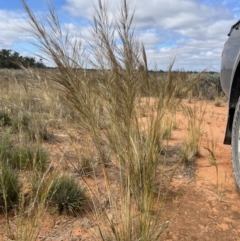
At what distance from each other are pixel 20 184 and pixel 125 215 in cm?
127

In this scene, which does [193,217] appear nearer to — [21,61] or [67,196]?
[67,196]

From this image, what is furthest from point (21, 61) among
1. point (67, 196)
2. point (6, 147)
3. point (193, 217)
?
point (193, 217)

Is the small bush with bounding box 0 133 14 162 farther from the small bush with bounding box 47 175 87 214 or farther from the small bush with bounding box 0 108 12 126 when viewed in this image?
the small bush with bounding box 0 108 12 126

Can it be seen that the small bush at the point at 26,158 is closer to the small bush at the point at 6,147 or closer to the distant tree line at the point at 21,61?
the small bush at the point at 6,147

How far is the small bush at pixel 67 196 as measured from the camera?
2.45 metres

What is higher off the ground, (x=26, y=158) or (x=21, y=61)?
(x=21, y=61)

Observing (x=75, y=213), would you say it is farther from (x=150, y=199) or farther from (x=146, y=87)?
(x=146, y=87)

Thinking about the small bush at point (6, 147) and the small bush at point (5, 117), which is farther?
the small bush at point (5, 117)

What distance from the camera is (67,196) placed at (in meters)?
2.45

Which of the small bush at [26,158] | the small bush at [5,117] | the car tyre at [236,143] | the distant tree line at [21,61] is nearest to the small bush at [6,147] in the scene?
the small bush at [26,158]

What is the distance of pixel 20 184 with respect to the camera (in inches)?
104

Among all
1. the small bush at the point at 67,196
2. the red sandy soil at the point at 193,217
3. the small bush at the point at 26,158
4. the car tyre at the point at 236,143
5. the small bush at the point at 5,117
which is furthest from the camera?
the small bush at the point at 5,117

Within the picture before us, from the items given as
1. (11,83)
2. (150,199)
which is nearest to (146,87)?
(150,199)

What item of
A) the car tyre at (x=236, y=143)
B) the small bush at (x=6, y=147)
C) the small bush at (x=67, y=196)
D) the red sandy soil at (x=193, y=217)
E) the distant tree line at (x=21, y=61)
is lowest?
the red sandy soil at (x=193, y=217)
